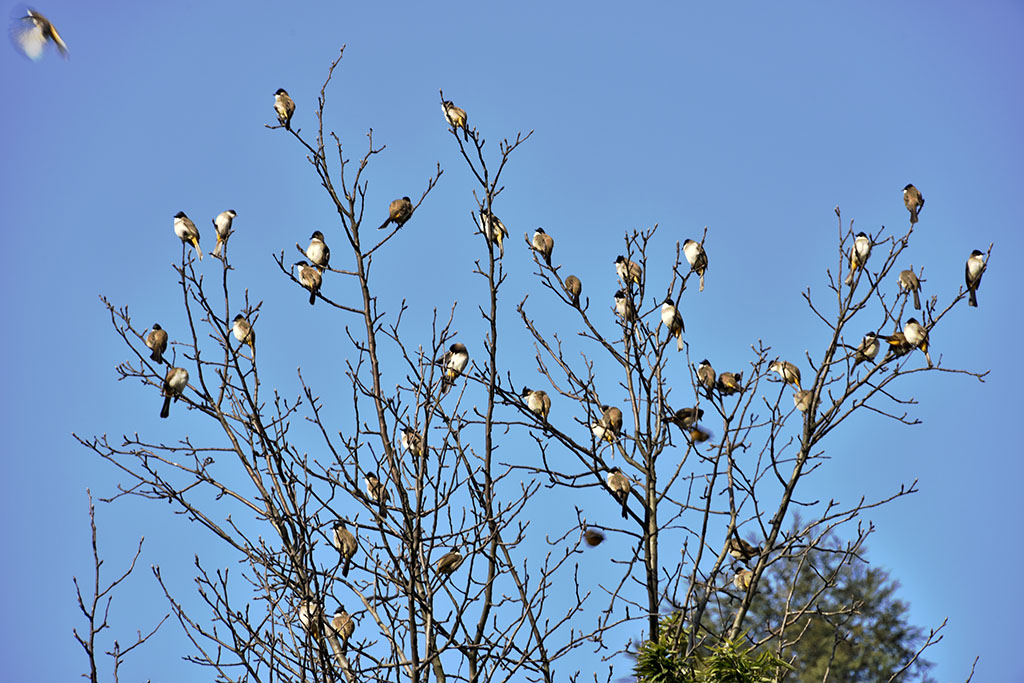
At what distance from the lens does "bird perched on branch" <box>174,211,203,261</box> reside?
841cm

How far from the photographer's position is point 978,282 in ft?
30.1

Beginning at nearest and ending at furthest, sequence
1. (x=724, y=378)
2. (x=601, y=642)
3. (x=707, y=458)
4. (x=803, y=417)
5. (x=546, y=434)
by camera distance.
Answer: (x=601, y=642), (x=707, y=458), (x=546, y=434), (x=803, y=417), (x=724, y=378)

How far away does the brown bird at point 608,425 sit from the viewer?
23.1 ft

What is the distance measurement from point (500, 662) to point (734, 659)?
1.31 meters

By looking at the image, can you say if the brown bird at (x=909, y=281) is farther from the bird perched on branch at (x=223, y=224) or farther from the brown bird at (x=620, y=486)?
the bird perched on branch at (x=223, y=224)

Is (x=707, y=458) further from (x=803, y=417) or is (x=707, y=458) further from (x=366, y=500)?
(x=366, y=500)

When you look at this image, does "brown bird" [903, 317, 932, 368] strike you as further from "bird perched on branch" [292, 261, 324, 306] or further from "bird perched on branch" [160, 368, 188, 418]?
"bird perched on branch" [160, 368, 188, 418]

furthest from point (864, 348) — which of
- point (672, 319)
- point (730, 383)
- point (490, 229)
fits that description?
point (490, 229)

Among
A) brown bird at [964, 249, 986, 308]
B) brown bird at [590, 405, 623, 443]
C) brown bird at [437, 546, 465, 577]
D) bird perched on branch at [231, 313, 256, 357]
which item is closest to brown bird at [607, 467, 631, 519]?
brown bird at [590, 405, 623, 443]

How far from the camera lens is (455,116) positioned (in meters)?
6.97

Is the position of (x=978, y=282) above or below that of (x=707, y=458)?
above

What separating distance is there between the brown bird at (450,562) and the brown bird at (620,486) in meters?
1.62

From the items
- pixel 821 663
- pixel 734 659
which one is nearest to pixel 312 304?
pixel 734 659

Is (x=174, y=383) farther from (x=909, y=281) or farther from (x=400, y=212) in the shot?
(x=909, y=281)
